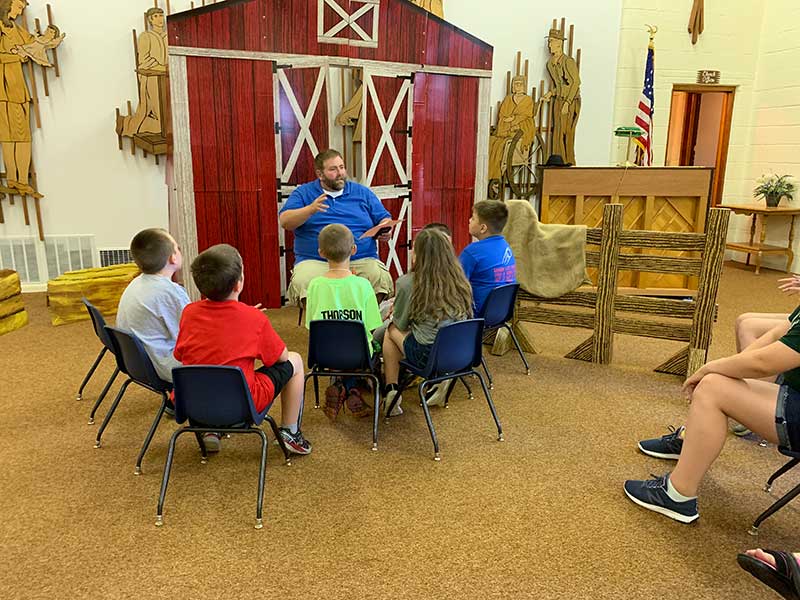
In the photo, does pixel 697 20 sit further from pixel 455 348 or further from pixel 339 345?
pixel 339 345

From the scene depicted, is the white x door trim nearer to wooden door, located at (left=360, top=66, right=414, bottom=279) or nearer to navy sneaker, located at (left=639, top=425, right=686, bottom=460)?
wooden door, located at (left=360, top=66, right=414, bottom=279)

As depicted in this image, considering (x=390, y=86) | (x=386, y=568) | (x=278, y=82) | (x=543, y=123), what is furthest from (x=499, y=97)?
(x=386, y=568)

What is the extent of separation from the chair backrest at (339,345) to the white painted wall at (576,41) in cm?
450

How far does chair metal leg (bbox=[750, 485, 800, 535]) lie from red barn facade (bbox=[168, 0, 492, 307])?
3.58 meters

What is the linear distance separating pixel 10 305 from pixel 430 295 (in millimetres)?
3465

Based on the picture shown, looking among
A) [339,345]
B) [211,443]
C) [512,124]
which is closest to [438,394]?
[339,345]

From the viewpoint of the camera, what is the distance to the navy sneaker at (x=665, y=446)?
2.75 m

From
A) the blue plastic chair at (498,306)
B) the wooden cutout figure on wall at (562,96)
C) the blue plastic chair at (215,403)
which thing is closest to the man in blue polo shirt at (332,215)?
the blue plastic chair at (498,306)

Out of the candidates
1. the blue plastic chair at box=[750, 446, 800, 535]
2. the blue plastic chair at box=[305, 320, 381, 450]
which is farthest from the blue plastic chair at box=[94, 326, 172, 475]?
the blue plastic chair at box=[750, 446, 800, 535]

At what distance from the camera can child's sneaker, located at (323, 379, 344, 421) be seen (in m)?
3.15

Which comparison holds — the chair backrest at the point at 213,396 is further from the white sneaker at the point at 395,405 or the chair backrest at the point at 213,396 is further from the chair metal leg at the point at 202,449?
the white sneaker at the point at 395,405

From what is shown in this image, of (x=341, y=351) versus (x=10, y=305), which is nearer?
(x=341, y=351)

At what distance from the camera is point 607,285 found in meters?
3.87

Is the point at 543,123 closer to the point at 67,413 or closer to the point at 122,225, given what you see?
the point at 122,225
